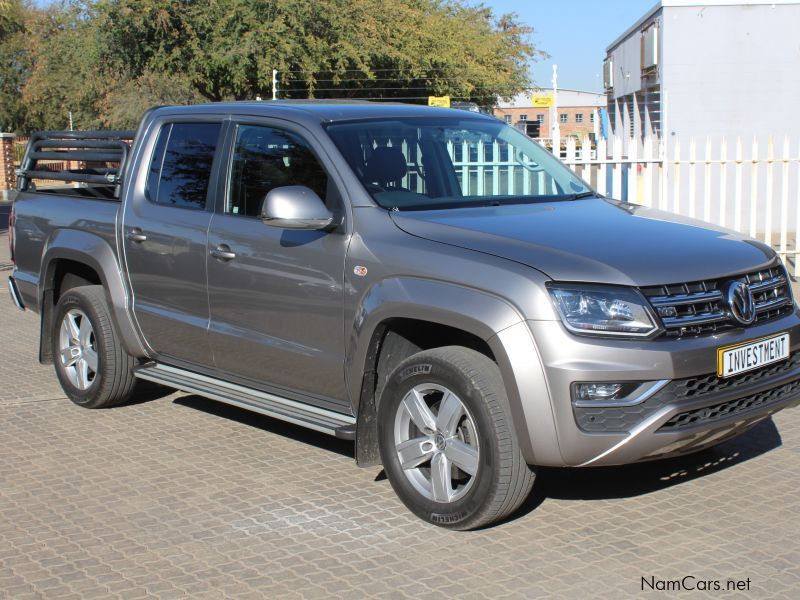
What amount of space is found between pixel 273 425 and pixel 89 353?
1.36 meters

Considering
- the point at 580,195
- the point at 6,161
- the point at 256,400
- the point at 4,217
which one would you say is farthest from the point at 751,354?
the point at 6,161

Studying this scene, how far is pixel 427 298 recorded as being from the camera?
4574mm

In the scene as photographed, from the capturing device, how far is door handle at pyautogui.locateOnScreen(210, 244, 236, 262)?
556 cm

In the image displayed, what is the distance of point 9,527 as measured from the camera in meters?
4.86

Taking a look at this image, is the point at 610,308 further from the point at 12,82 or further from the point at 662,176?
the point at 12,82

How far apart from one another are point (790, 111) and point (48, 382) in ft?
55.4

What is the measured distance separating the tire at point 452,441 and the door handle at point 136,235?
2.17 m

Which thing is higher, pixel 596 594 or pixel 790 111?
pixel 790 111

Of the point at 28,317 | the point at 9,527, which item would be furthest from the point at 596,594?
the point at 28,317

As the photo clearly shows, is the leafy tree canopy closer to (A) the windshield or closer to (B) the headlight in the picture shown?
(A) the windshield

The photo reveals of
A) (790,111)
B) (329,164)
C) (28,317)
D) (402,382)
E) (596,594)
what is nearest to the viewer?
(596,594)

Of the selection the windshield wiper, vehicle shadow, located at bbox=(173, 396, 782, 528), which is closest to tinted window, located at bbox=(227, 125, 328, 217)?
the windshield wiper

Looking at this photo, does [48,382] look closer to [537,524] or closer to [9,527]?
[9,527]

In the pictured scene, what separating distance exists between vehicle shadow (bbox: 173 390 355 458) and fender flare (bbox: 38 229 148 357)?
0.73 meters
